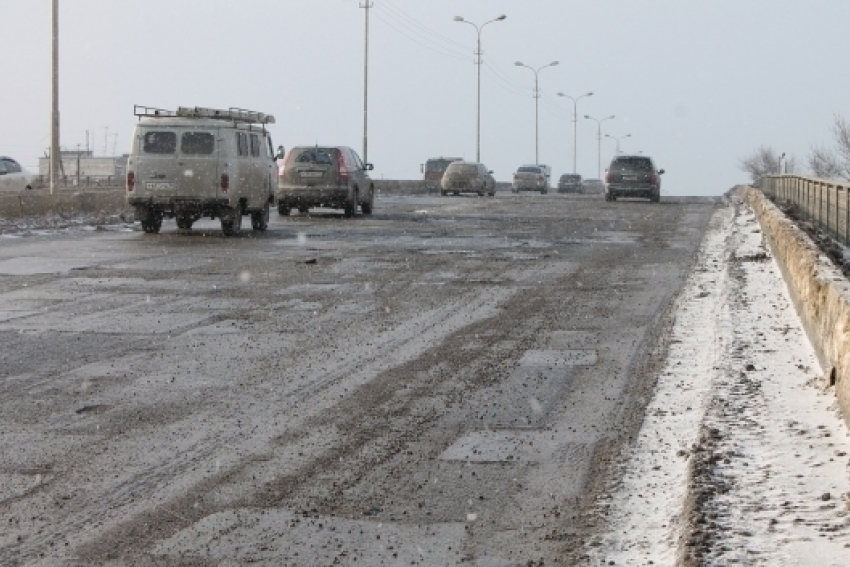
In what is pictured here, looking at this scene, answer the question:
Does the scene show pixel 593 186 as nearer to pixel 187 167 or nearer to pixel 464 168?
pixel 464 168

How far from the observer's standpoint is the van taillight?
33.7 metres

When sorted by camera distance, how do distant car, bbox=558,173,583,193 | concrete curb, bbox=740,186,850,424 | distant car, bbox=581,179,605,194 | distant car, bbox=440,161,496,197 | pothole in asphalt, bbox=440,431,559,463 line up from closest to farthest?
pothole in asphalt, bbox=440,431,559,463 < concrete curb, bbox=740,186,850,424 < distant car, bbox=440,161,496,197 < distant car, bbox=558,173,583,193 < distant car, bbox=581,179,605,194

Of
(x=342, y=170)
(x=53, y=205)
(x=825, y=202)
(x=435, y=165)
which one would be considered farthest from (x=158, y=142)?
(x=435, y=165)

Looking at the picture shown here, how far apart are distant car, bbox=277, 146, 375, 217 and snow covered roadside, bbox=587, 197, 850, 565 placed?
2236 centimetres

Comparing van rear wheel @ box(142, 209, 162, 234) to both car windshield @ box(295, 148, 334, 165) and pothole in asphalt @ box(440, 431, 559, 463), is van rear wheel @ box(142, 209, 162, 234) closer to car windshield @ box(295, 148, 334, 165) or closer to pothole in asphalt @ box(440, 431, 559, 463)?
car windshield @ box(295, 148, 334, 165)

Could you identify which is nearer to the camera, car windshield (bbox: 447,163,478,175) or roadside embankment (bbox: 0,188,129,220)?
roadside embankment (bbox: 0,188,129,220)

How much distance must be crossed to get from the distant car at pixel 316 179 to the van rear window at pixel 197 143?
8140mm

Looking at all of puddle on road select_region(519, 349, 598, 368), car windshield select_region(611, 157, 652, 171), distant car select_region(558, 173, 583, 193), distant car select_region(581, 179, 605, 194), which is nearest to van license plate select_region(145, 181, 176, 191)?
puddle on road select_region(519, 349, 598, 368)

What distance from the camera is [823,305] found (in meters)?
9.82

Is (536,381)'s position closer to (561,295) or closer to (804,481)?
(804,481)

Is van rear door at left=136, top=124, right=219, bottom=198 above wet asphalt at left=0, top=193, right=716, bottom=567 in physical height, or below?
above

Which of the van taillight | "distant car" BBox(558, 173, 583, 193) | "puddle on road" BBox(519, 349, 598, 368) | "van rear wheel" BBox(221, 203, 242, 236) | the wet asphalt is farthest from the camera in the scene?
"distant car" BBox(558, 173, 583, 193)

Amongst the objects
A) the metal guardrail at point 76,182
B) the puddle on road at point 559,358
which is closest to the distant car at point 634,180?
the metal guardrail at point 76,182

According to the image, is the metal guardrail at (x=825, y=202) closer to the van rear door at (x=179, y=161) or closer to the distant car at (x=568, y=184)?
the van rear door at (x=179, y=161)
